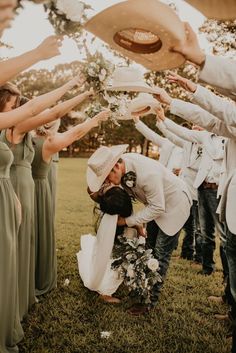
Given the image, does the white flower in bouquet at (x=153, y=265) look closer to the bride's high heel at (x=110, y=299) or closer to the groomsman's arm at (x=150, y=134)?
the bride's high heel at (x=110, y=299)

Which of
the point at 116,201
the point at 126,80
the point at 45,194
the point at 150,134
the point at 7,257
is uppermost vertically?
the point at 126,80

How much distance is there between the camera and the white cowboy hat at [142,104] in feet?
15.7

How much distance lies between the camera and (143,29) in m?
1.59

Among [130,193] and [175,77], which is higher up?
[175,77]

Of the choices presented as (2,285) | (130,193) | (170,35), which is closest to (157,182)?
(130,193)

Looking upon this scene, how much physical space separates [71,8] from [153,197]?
8.47 feet

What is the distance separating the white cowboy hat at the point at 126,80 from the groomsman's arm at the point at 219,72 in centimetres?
277

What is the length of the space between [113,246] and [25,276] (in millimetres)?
1284

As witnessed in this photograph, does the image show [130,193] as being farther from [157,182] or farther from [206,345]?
[206,345]

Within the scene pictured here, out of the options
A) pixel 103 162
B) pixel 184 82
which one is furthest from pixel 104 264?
pixel 184 82

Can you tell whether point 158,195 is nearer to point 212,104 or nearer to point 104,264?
point 104,264

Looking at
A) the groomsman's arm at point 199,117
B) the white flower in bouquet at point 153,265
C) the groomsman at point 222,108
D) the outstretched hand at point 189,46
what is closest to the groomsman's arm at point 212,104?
the groomsman at point 222,108

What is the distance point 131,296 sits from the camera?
5184 mm

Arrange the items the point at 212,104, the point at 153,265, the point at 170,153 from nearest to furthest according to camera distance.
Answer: the point at 212,104, the point at 153,265, the point at 170,153
